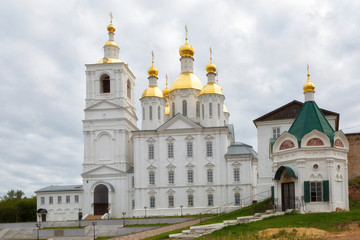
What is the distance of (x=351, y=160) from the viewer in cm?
3844

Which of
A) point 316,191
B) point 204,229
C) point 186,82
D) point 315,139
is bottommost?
point 204,229

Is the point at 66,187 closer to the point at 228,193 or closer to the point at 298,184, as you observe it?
the point at 228,193

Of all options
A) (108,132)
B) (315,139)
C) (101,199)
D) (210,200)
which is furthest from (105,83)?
(315,139)

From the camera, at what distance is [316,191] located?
31.3m

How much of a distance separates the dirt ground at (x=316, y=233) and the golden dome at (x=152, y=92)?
31106 mm

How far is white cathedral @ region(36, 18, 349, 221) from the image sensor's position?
51125 millimetres

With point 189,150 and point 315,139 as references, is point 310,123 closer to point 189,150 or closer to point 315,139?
point 315,139

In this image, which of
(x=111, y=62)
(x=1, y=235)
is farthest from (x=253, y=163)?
(x=1, y=235)

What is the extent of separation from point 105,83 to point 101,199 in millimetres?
12516

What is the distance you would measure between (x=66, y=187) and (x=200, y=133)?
53.5 feet

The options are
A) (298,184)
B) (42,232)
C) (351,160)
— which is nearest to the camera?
(298,184)

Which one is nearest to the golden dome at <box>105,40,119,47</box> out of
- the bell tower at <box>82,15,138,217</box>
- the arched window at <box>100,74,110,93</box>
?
the bell tower at <box>82,15,138,217</box>

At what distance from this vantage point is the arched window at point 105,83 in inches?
2272

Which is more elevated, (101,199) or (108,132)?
(108,132)
